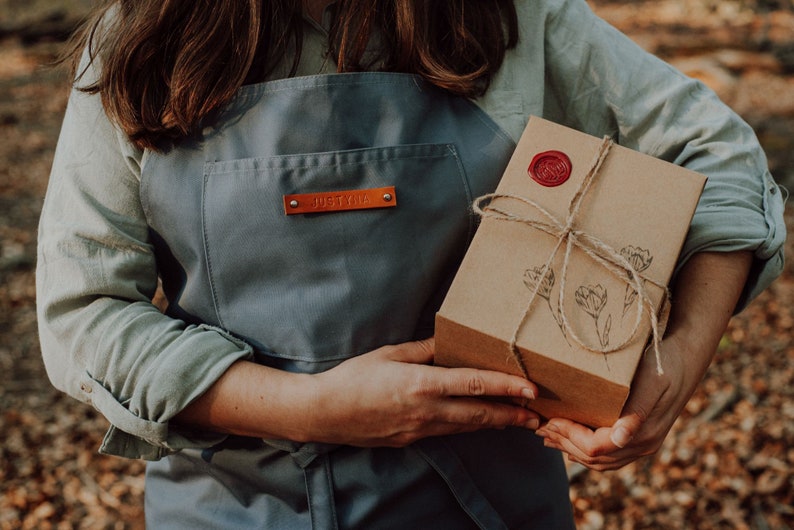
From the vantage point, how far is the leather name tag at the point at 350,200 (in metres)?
1.17

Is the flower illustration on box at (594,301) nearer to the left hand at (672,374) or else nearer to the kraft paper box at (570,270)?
the kraft paper box at (570,270)

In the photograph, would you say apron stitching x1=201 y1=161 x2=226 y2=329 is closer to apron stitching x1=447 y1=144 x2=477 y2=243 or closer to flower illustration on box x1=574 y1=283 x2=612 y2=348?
apron stitching x1=447 y1=144 x2=477 y2=243

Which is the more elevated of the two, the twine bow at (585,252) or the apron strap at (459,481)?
the twine bow at (585,252)

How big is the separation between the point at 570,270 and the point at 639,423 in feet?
0.81

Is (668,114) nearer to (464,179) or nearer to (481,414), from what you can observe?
(464,179)

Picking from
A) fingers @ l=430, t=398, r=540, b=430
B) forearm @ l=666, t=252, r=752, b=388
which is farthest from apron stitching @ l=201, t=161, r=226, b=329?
forearm @ l=666, t=252, r=752, b=388

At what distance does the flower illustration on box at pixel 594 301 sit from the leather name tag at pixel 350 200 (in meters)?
0.32

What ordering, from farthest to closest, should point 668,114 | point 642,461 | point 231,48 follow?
point 642,461, point 668,114, point 231,48

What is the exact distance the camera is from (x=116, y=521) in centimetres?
303

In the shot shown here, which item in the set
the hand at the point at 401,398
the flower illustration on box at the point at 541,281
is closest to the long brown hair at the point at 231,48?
the flower illustration on box at the point at 541,281

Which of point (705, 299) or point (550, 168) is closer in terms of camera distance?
point (550, 168)

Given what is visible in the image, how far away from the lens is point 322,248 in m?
1.17

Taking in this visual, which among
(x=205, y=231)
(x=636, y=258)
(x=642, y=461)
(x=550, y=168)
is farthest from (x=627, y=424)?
(x=642, y=461)

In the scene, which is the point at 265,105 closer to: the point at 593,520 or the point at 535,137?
the point at 535,137
